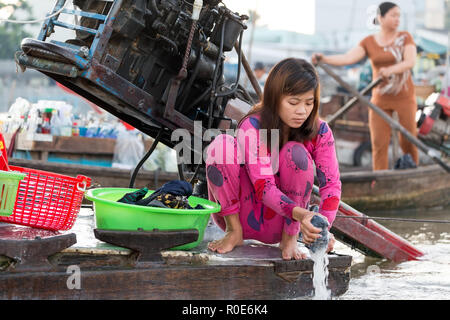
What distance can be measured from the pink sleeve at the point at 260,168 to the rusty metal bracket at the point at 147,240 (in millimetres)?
373

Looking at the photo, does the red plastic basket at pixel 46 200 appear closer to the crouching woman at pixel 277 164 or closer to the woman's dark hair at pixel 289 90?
the crouching woman at pixel 277 164

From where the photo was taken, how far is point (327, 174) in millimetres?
3146

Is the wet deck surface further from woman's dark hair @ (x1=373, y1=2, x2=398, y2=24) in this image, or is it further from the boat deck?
woman's dark hair @ (x1=373, y1=2, x2=398, y2=24)

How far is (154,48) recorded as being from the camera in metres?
3.73

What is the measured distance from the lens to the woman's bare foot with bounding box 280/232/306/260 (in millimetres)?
3094

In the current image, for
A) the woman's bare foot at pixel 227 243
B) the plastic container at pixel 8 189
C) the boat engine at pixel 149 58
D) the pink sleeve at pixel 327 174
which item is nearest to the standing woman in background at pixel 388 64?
the boat engine at pixel 149 58

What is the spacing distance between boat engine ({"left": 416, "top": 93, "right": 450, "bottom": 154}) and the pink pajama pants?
5.87 meters

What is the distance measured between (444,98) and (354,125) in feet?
9.72

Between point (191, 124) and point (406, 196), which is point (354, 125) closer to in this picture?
point (406, 196)

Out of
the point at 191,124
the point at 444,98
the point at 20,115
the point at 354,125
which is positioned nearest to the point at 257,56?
the point at 354,125

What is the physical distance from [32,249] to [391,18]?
5631mm

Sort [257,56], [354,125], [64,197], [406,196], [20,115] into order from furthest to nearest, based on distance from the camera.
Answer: [257,56]
[354,125]
[406,196]
[20,115]
[64,197]
